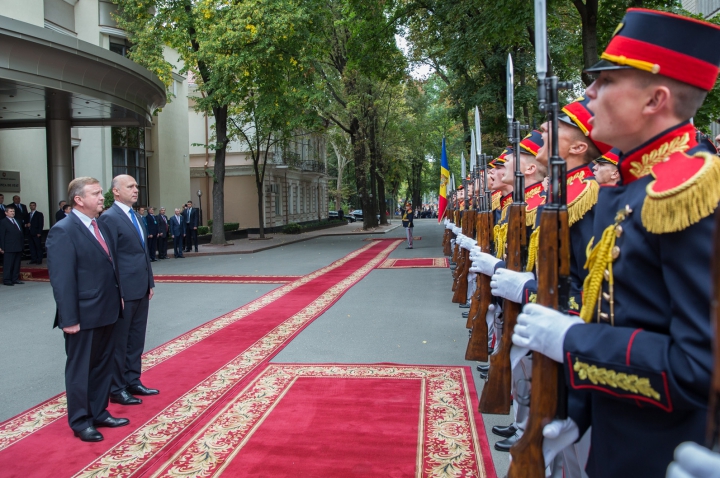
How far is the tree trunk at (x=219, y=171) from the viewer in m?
23.1

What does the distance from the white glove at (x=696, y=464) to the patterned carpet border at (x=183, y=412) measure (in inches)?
133

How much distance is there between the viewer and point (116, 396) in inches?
192

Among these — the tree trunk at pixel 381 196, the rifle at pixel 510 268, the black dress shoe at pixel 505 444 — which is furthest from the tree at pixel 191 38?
the tree trunk at pixel 381 196

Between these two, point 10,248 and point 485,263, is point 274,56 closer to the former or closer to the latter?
point 10,248

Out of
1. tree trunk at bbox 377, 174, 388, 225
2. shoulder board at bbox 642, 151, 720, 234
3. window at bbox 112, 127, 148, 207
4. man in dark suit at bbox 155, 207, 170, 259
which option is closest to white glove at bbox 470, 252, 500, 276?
shoulder board at bbox 642, 151, 720, 234

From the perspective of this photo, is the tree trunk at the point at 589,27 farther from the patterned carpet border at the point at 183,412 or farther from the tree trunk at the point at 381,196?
the tree trunk at the point at 381,196

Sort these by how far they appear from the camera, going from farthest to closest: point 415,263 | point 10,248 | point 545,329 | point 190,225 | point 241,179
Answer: point 241,179 → point 190,225 → point 415,263 → point 10,248 → point 545,329

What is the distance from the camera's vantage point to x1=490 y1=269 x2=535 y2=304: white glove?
285cm

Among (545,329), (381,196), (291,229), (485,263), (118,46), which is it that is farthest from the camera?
(381,196)

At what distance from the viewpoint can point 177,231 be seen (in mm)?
20000

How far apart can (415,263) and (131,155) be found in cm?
1557

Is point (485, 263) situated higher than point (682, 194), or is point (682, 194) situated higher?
point (682, 194)

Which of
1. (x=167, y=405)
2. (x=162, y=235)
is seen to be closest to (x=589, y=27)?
(x=167, y=405)

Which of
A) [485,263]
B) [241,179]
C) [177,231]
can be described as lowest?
[177,231]
